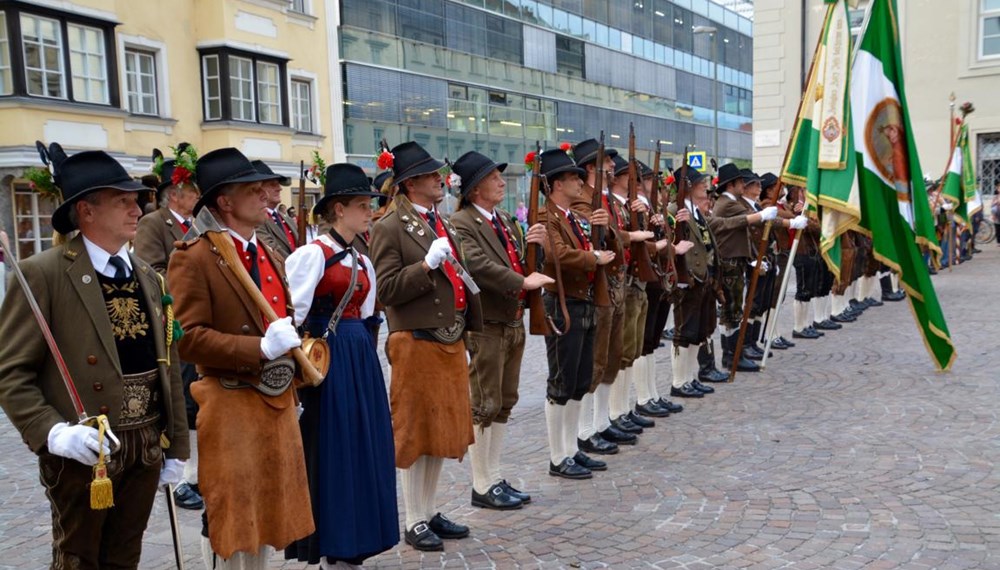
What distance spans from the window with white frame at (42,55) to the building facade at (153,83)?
0.02 metres

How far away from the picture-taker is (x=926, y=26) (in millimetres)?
24062

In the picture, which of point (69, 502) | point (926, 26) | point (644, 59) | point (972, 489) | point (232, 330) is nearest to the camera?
point (69, 502)

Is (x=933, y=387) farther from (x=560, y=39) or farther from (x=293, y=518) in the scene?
(x=560, y=39)

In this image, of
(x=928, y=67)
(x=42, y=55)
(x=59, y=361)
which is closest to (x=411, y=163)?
(x=59, y=361)

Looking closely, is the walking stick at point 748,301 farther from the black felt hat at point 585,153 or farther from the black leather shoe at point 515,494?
the black leather shoe at point 515,494

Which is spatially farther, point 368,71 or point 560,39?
point 560,39

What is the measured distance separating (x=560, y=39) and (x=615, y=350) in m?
36.4

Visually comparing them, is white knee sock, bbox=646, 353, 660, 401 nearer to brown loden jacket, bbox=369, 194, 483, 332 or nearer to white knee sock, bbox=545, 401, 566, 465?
white knee sock, bbox=545, 401, 566, 465

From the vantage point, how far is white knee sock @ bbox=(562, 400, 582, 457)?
21.4 ft

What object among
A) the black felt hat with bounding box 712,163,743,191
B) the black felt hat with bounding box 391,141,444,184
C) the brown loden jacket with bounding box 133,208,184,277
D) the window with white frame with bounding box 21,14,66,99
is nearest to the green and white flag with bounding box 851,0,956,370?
the black felt hat with bounding box 712,163,743,191

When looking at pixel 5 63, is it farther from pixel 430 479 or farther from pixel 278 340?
pixel 278 340

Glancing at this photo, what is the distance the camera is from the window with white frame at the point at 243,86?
20.5 meters

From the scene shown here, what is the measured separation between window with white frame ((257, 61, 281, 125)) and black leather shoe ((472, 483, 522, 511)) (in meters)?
17.8

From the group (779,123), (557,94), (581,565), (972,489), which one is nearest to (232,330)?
(581,565)
